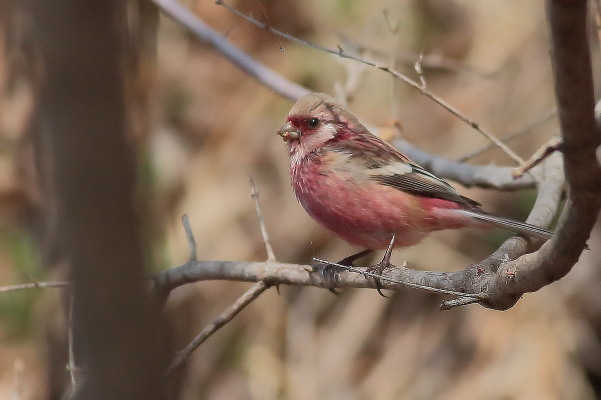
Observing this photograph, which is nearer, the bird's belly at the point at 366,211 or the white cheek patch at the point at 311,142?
the bird's belly at the point at 366,211

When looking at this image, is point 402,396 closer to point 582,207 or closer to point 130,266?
point 582,207

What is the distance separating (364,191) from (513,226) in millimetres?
1048

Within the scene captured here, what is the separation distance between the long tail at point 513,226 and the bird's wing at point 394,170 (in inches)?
8.0

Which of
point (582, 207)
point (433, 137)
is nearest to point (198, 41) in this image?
point (433, 137)

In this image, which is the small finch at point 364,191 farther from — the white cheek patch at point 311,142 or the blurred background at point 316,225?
the blurred background at point 316,225

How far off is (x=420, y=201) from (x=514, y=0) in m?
4.02

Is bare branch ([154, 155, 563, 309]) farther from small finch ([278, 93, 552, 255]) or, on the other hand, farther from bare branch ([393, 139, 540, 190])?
small finch ([278, 93, 552, 255])

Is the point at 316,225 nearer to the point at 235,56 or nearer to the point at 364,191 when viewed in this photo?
the point at 235,56

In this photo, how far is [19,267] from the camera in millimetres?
6516

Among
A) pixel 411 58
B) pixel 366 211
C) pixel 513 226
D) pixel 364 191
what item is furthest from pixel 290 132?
pixel 513 226

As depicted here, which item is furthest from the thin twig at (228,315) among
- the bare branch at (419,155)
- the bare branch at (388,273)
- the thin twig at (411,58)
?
the thin twig at (411,58)

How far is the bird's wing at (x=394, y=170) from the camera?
459 centimetres

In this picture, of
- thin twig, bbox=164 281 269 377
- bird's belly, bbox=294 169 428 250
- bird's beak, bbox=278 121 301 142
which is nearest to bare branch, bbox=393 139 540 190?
bird's belly, bbox=294 169 428 250

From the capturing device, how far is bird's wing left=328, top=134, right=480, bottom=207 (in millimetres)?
4586
